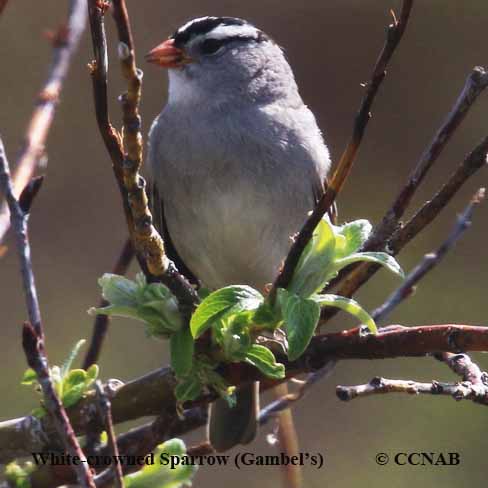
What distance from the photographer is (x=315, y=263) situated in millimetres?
1456

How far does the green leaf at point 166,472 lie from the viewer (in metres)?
1.47

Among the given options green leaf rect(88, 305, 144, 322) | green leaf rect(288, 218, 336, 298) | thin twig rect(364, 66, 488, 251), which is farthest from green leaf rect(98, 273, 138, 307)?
thin twig rect(364, 66, 488, 251)

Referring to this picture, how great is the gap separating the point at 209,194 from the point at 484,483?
1641mm

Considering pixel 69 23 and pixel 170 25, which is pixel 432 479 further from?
pixel 69 23

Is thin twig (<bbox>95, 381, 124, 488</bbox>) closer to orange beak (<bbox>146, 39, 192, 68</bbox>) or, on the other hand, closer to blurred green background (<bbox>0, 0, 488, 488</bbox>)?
orange beak (<bbox>146, 39, 192, 68</bbox>)

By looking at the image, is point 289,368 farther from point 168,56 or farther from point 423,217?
point 168,56

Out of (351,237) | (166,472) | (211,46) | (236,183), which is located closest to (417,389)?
(351,237)

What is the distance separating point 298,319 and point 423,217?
22 cm

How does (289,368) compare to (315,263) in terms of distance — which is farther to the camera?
(289,368)

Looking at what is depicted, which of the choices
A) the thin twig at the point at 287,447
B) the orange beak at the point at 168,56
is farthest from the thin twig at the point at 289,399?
the orange beak at the point at 168,56

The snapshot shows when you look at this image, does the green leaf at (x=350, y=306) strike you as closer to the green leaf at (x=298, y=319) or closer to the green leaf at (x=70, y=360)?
the green leaf at (x=298, y=319)

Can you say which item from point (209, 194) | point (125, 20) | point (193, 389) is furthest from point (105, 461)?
point (209, 194)

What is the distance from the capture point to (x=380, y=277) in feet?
13.0

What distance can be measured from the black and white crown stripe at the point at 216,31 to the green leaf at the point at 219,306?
137 centimetres
